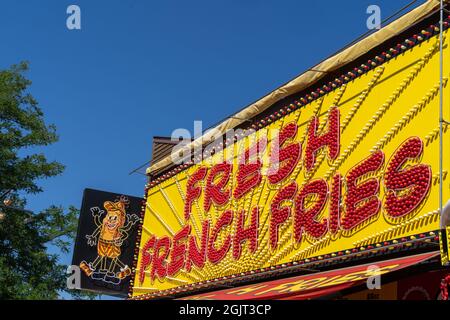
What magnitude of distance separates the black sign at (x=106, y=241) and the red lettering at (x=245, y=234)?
5.10m

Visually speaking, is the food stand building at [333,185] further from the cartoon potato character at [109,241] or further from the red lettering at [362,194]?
the cartoon potato character at [109,241]

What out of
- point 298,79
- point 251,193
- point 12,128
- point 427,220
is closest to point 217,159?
point 251,193

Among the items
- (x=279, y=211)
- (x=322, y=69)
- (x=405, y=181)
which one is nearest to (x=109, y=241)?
(x=279, y=211)

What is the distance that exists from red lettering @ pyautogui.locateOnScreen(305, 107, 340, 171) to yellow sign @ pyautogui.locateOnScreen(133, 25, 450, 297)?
0.06ft

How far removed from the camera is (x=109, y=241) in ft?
58.4

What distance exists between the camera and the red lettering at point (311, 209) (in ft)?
37.0

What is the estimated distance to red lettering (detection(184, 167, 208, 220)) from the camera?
1573cm

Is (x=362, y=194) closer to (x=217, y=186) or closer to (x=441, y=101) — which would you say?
(x=441, y=101)

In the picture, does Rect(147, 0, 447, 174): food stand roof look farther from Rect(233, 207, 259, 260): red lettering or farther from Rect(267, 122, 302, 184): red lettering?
Rect(233, 207, 259, 260): red lettering

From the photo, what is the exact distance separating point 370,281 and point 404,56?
3560mm

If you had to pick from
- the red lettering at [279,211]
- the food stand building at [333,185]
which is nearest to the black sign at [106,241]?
the food stand building at [333,185]

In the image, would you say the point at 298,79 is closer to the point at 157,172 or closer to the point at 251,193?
the point at 251,193

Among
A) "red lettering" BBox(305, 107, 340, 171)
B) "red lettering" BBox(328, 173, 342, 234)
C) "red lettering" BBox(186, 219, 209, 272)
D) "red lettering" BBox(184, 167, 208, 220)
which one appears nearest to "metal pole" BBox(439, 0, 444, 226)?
"red lettering" BBox(328, 173, 342, 234)
